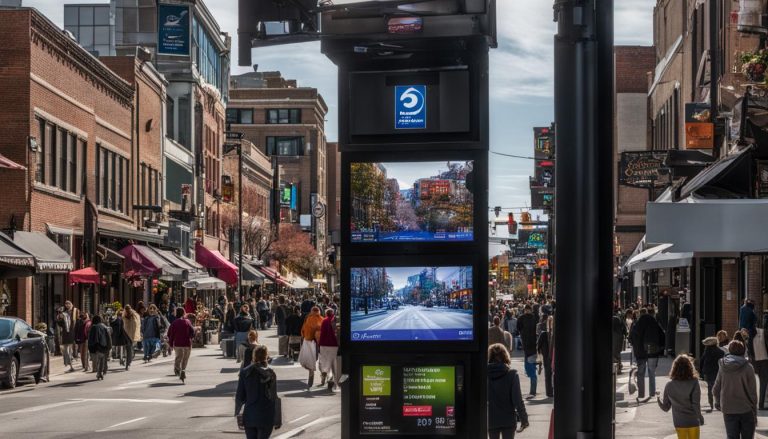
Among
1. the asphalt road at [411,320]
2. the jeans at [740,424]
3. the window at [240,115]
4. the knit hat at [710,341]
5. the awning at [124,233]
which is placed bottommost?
the jeans at [740,424]

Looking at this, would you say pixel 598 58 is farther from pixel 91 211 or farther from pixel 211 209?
pixel 211 209

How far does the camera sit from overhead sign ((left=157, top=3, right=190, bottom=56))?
68875 millimetres

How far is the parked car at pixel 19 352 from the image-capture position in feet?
95.4

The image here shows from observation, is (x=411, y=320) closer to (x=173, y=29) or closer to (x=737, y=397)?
(x=737, y=397)

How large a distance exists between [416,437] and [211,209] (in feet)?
232

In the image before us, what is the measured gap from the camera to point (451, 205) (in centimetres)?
1045

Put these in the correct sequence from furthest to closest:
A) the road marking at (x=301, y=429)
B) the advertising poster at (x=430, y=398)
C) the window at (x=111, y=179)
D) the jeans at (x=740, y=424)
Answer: the window at (x=111, y=179) → the road marking at (x=301, y=429) → the jeans at (x=740, y=424) → the advertising poster at (x=430, y=398)

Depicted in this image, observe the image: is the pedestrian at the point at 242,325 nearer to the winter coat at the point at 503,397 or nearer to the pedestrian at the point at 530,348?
the pedestrian at the point at 530,348

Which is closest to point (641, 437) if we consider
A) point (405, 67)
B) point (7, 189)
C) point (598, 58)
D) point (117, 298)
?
point (405, 67)

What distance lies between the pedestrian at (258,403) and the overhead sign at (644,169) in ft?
85.6

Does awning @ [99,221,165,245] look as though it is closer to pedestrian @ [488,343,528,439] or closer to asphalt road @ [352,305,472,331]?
pedestrian @ [488,343,528,439]

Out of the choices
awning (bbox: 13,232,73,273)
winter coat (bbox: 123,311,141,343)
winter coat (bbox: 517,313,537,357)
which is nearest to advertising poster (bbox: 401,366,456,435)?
winter coat (bbox: 517,313,537,357)

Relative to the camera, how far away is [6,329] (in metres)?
29.6

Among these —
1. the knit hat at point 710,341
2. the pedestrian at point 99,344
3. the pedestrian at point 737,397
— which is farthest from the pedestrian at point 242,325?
the pedestrian at point 737,397
